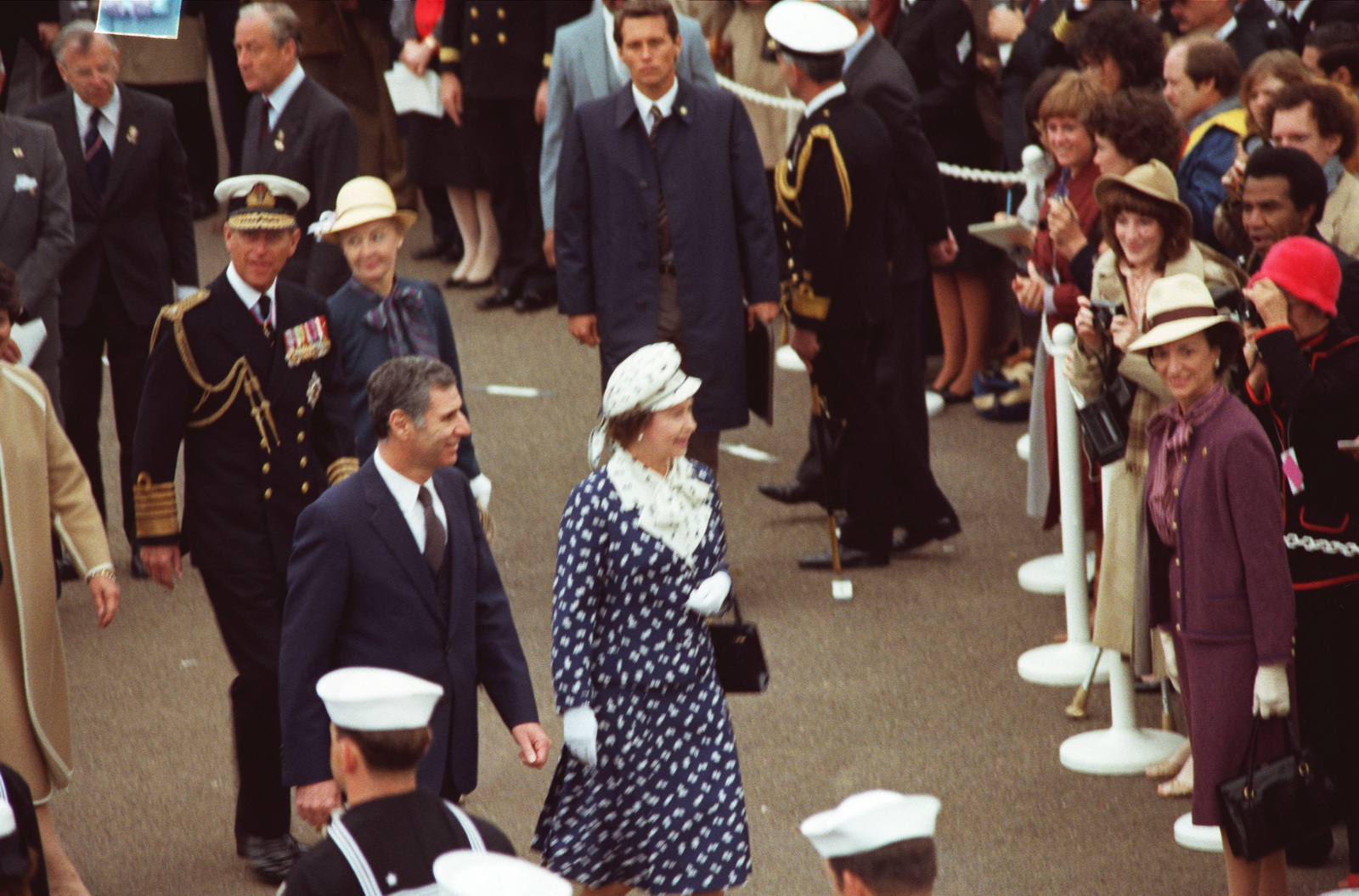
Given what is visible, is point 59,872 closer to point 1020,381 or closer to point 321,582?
point 321,582

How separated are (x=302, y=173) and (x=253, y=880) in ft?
11.1

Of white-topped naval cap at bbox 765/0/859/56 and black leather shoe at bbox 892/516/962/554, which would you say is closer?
white-topped naval cap at bbox 765/0/859/56

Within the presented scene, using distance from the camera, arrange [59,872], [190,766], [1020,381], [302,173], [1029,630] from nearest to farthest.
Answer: [59,872] < [190,766] < [1029,630] < [302,173] < [1020,381]

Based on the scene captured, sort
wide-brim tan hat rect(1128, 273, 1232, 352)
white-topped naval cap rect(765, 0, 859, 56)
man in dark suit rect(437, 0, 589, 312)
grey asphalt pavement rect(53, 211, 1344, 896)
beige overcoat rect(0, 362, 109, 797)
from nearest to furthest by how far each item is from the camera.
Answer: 1. wide-brim tan hat rect(1128, 273, 1232, 352)
2. beige overcoat rect(0, 362, 109, 797)
3. grey asphalt pavement rect(53, 211, 1344, 896)
4. white-topped naval cap rect(765, 0, 859, 56)
5. man in dark suit rect(437, 0, 589, 312)

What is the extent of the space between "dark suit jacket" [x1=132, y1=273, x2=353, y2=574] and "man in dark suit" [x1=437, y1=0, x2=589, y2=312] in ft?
18.3

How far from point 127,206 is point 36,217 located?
1.75ft

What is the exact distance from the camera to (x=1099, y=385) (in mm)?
6266

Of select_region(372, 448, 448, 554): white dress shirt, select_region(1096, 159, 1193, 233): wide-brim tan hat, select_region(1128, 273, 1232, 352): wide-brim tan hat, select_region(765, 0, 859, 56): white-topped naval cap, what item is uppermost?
select_region(765, 0, 859, 56): white-topped naval cap

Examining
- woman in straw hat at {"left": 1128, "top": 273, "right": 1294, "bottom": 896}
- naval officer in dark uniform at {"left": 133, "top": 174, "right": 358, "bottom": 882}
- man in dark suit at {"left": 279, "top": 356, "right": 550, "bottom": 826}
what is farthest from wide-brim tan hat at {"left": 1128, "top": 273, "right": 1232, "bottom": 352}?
naval officer in dark uniform at {"left": 133, "top": 174, "right": 358, "bottom": 882}

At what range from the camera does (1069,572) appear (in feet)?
22.5

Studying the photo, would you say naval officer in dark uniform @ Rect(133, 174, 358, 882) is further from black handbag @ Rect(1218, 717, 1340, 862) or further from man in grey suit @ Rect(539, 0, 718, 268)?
man in grey suit @ Rect(539, 0, 718, 268)

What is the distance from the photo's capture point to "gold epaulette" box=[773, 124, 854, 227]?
307 inches

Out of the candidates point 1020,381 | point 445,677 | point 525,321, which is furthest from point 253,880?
point 525,321

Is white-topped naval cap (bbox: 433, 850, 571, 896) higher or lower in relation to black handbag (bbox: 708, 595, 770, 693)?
higher
